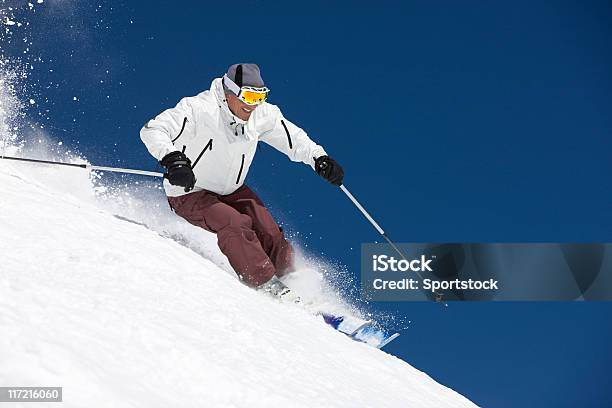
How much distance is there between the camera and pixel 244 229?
3924mm

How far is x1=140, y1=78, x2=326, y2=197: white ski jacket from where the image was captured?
4098 mm

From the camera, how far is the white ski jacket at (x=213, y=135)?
4098 millimetres

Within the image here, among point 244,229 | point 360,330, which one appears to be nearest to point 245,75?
point 244,229

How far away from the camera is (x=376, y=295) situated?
8266 millimetres

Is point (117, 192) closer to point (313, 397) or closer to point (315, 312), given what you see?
point (315, 312)

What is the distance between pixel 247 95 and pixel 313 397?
2.47 m

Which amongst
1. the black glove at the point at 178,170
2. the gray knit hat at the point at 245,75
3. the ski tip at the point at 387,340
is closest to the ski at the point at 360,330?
the ski tip at the point at 387,340

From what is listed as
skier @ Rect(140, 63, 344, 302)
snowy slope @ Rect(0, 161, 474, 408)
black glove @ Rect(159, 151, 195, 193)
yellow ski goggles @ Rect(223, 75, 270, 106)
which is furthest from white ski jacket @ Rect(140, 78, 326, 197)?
snowy slope @ Rect(0, 161, 474, 408)

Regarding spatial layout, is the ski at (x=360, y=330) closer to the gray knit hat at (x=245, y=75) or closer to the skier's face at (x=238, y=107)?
the skier's face at (x=238, y=107)

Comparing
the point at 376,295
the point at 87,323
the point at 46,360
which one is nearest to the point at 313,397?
the point at 87,323

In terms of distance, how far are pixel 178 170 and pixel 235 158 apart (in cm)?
79

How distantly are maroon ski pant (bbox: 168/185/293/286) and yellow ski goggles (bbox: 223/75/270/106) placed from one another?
690 mm

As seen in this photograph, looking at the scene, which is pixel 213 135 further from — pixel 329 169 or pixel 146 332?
pixel 146 332

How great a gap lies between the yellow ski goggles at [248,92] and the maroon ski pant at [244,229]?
0.69 metres
